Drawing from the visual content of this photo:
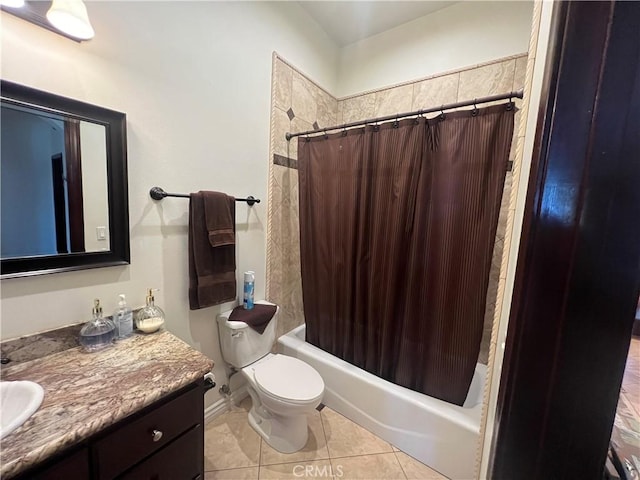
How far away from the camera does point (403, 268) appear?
1660 mm

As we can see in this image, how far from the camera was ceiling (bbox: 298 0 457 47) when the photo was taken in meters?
1.97

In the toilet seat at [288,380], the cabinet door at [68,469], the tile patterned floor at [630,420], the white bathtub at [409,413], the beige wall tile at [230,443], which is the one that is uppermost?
the tile patterned floor at [630,420]

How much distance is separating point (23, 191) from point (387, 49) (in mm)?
2528

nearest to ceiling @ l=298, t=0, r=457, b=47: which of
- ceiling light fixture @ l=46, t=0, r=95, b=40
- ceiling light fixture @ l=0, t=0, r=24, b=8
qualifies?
ceiling light fixture @ l=46, t=0, r=95, b=40

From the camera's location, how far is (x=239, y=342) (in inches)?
64.6

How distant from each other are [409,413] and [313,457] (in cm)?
61

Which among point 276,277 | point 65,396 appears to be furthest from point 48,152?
point 276,277

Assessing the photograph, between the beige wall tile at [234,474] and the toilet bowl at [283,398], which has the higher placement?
the toilet bowl at [283,398]

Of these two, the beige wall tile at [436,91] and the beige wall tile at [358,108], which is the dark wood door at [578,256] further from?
the beige wall tile at [358,108]

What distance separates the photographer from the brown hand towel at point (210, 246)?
1.48 m

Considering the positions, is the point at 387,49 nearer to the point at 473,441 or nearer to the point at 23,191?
the point at 23,191

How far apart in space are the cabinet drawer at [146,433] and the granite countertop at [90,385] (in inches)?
2.7

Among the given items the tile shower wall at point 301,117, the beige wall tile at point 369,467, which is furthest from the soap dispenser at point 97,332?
the beige wall tile at point 369,467

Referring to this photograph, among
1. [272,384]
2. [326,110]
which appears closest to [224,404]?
[272,384]
